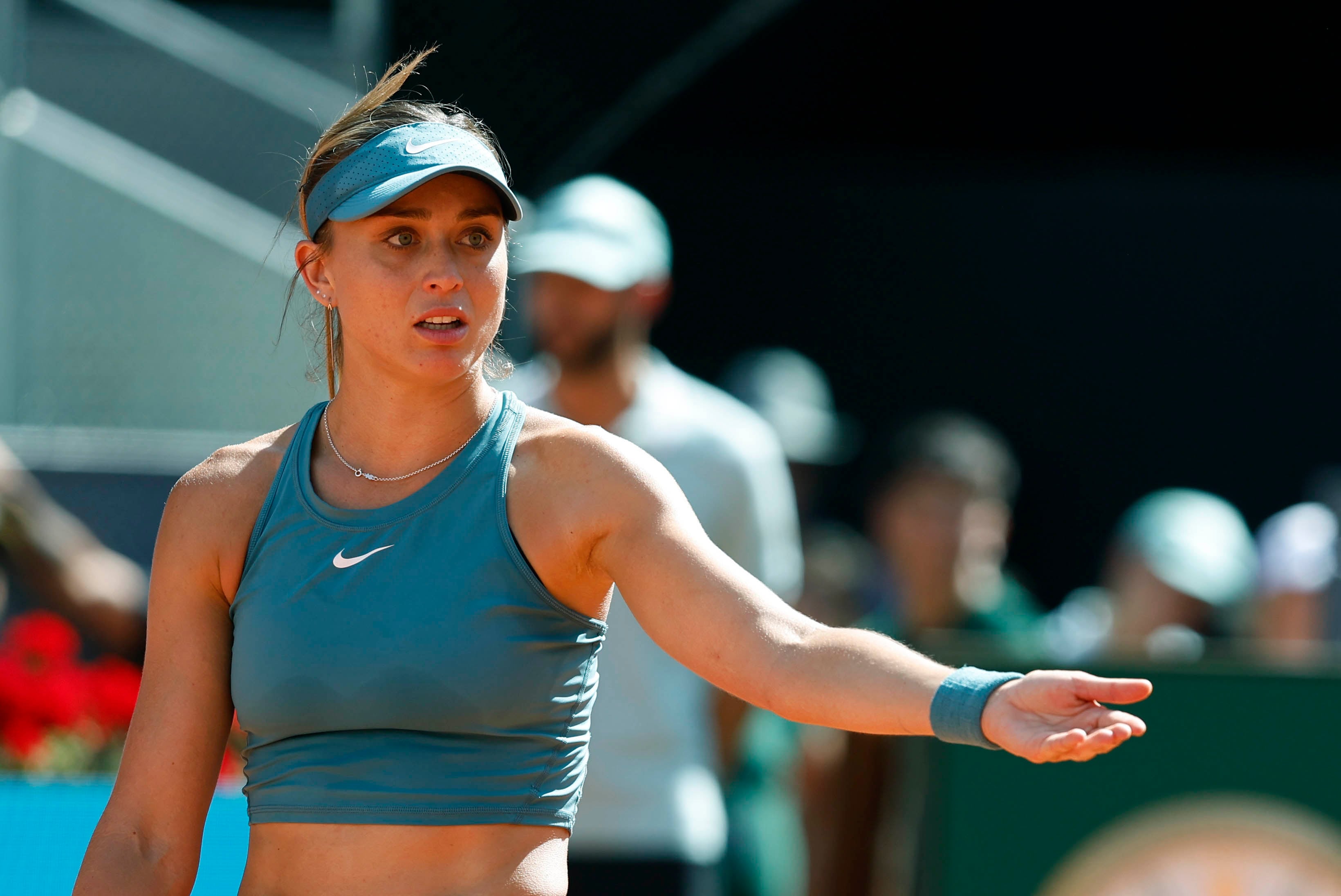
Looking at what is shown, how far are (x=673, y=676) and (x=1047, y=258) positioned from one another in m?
4.25

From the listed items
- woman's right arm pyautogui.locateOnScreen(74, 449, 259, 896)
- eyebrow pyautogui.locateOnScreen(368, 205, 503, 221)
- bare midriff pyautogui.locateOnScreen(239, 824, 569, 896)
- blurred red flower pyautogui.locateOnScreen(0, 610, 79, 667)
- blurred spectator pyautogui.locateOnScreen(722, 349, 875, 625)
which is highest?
blurred spectator pyautogui.locateOnScreen(722, 349, 875, 625)

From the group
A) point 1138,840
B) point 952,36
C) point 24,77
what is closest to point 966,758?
point 1138,840

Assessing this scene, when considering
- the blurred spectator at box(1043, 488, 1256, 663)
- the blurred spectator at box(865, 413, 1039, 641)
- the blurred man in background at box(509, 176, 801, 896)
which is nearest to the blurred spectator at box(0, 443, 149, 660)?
the blurred man in background at box(509, 176, 801, 896)

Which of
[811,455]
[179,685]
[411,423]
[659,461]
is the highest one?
[811,455]

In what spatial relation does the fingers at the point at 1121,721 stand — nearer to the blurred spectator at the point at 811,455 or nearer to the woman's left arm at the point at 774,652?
the woman's left arm at the point at 774,652

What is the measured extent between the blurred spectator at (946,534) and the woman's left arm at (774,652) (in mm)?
2438

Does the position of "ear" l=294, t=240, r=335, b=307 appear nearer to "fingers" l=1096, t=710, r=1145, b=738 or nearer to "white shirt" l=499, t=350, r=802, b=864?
"fingers" l=1096, t=710, r=1145, b=738

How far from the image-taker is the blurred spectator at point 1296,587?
4.63 m

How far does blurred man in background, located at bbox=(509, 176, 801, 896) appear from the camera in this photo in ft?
11.0

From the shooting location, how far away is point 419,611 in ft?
5.84

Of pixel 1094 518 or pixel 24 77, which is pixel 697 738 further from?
pixel 1094 518

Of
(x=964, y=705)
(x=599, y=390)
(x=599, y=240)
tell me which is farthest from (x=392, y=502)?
(x=599, y=240)

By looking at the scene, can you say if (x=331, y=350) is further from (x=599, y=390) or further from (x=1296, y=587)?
(x=1296, y=587)

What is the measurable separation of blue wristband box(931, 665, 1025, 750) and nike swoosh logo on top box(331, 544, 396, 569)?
24.2 inches
